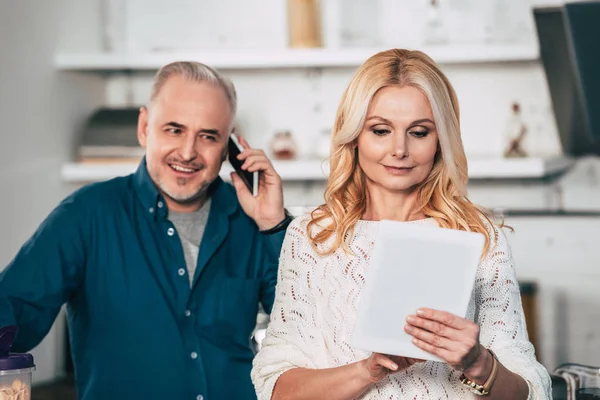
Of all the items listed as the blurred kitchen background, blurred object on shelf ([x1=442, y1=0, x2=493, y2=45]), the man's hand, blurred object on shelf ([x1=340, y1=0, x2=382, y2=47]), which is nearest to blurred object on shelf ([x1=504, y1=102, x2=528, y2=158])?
the blurred kitchen background

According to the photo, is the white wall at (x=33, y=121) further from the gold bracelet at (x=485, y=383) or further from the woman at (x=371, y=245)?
the gold bracelet at (x=485, y=383)

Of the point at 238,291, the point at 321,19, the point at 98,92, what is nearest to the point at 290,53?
the point at 321,19

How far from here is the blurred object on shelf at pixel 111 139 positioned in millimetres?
3439

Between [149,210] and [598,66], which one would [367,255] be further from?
[598,66]

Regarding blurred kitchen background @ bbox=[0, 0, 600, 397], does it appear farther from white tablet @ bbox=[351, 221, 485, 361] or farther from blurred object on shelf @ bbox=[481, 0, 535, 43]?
white tablet @ bbox=[351, 221, 485, 361]

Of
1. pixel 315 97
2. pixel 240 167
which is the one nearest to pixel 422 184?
pixel 240 167

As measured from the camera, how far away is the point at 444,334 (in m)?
1.30

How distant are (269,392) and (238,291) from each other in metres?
0.50

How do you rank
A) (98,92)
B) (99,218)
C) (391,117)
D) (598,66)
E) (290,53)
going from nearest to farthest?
(391,117)
(99,218)
(598,66)
(290,53)
(98,92)

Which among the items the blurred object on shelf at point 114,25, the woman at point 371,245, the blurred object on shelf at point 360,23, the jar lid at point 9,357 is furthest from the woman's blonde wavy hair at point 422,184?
the blurred object on shelf at point 114,25

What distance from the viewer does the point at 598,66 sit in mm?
3049

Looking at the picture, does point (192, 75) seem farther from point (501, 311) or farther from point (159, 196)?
point (501, 311)

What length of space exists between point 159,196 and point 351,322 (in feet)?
2.22

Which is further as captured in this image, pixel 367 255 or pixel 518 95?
pixel 518 95
